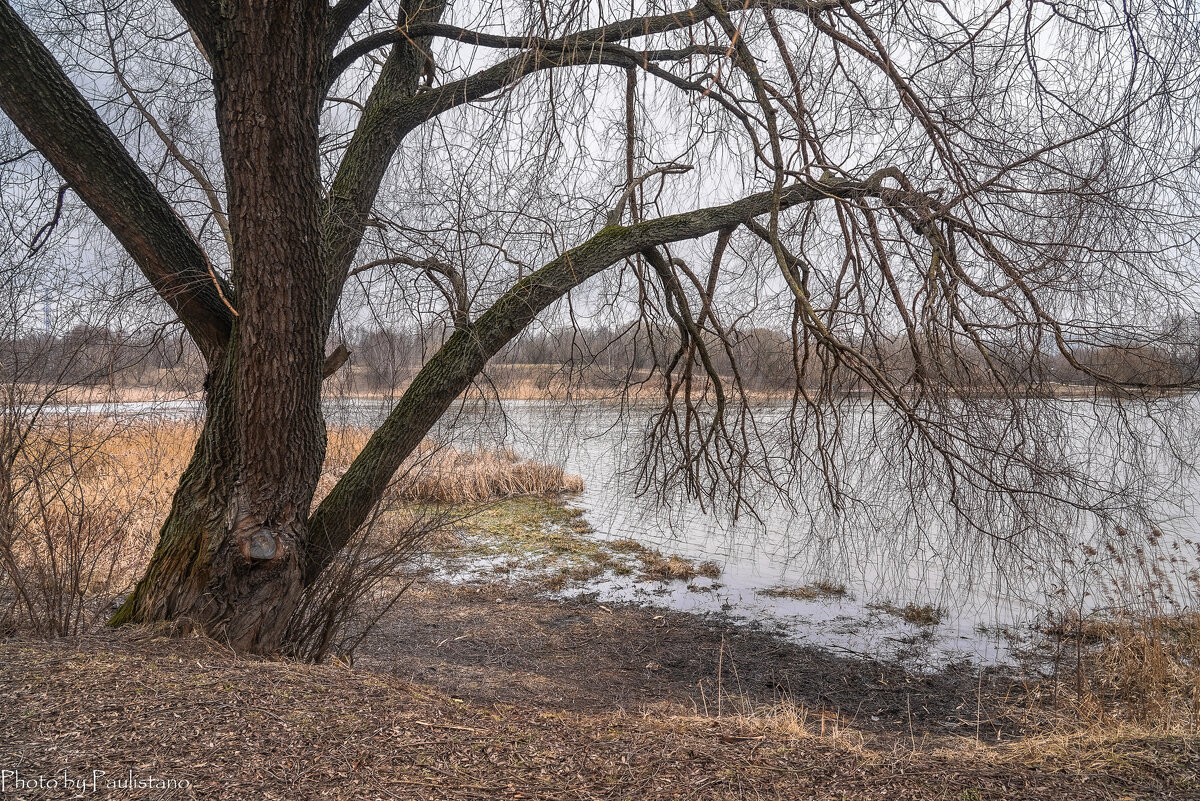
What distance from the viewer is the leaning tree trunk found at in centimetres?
298

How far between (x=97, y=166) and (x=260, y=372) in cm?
114

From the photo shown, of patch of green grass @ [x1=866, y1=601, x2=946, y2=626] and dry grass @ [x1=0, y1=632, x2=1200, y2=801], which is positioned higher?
dry grass @ [x1=0, y1=632, x2=1200, y2=801]

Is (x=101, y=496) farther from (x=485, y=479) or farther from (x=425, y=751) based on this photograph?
(x=425, y=751)

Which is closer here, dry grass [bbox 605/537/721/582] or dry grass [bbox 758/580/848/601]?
dry grass [bbox 758/580/848/601]

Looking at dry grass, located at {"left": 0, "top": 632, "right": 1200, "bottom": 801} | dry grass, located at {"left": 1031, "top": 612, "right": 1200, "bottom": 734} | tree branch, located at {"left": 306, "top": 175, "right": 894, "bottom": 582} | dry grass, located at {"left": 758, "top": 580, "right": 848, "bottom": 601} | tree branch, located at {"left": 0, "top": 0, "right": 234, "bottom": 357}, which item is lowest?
dry grass, located at {"left": 758, "top": 580, "right": 848, "bottom": 601}

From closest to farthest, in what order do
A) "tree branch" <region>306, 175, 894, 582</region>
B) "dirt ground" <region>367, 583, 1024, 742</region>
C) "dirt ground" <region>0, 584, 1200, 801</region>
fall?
"dirt ground" <region>0, 584, 1200, 801</region> → "tree branch" <region>306, 175, 894, 582</region> → "dirt ground" <region>367, 583, 1024, 742</region>

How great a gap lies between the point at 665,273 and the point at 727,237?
47 cm

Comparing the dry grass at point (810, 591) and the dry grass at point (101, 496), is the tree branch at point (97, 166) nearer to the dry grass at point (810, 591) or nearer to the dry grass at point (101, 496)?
the dry grass at point (101, 496)

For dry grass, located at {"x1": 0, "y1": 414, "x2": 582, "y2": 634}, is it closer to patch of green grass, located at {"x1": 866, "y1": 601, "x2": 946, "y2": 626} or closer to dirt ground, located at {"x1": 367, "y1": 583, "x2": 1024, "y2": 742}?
dirt ground, located at {"x1": 367, "y1": 583, "x2": 1024, "y2": 742}

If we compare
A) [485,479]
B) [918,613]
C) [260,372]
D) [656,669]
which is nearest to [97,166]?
[260,372]

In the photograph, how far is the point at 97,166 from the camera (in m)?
3.15

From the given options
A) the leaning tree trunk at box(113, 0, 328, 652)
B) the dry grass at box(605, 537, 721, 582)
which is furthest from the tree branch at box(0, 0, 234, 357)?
the dry grass at box(605, 537, 721, 582)

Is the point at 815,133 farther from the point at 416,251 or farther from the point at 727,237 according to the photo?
the point at 416,251

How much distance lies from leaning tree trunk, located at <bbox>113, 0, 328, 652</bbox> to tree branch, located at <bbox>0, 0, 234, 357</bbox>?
267 millimetres
